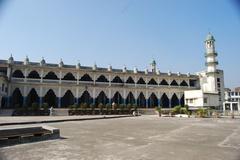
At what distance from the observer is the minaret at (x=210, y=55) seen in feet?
166

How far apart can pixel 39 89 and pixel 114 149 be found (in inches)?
1340

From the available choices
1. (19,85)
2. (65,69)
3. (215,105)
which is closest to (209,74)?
(215,105)

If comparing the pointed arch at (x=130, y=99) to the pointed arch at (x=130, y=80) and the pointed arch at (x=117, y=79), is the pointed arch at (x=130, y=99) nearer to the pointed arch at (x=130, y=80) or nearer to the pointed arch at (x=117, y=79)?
the pointed arch at (x=130, y=80)

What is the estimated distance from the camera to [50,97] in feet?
139

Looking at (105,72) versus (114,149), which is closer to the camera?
(114,149)

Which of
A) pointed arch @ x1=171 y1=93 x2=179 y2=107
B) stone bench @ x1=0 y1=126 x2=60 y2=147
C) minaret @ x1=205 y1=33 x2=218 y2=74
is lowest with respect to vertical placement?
stone bench @ x1=0 y1=126 x2=60 y2=147

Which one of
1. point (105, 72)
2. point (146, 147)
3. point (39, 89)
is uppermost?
point (105, 72)

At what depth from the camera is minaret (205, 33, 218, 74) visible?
166 ft

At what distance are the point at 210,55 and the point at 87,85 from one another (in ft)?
92.1

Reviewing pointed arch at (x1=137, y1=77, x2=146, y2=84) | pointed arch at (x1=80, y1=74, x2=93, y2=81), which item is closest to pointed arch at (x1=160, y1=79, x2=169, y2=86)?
pointed arch at (x1=137, y1=77, x2=146, y2=84)

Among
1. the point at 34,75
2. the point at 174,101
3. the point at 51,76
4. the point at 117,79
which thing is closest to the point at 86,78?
the point at 117,79

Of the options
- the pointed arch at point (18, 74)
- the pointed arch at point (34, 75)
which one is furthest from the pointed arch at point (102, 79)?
the pointed arch at point (18, 74)

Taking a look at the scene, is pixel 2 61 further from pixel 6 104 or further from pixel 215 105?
pixel 215 105

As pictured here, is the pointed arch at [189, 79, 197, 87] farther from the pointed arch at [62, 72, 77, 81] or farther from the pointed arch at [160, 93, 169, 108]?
the pointed arch at [62, 72, 77, 81]
